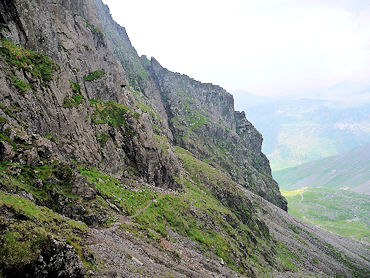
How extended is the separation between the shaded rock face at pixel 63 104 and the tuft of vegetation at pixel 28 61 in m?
0.26

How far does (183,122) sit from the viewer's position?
192250 millimetres

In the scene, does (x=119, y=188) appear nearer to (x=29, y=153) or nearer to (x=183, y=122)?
(x=29, y=153)

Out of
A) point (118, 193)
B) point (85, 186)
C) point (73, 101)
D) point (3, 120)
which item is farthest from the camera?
point (73, 101)

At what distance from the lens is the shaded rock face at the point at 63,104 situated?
41.9 metres

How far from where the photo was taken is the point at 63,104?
5347 cm

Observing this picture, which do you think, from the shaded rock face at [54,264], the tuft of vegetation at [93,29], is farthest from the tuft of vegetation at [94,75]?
the shaded rock face at [54,264]

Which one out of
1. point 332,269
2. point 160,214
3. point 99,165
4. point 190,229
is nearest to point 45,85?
point 99,165

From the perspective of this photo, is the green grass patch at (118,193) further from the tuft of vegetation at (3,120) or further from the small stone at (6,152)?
the tuft of vegetation at (3,120)

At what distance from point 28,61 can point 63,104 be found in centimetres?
1030

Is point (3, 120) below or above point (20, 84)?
below

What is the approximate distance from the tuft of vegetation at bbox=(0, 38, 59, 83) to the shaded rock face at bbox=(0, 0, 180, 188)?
26 centimetres

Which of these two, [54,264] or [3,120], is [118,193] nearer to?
[3,120]

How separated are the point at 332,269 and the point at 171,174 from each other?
319 ft

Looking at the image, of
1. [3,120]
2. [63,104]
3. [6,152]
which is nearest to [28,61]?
[63,104]
